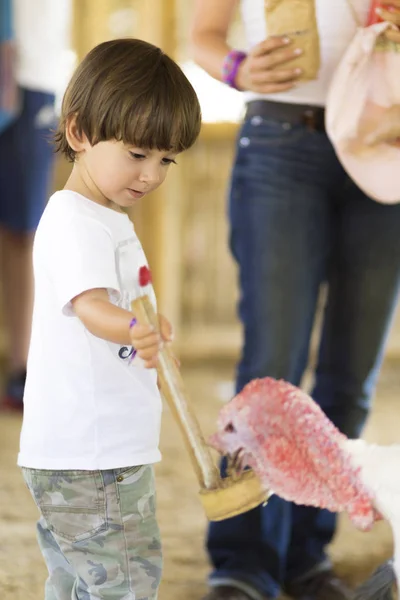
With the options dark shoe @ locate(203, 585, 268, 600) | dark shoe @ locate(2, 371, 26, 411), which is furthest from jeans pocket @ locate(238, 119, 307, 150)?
dark shoe @ locate(2, 371, 26, 411)

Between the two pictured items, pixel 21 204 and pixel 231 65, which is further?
pixel 21 204

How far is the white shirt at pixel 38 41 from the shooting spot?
2.20 m

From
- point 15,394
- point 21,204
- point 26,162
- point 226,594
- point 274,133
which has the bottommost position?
point 15,394

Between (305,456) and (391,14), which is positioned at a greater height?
(391,14)

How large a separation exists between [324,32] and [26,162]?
4.05 ft

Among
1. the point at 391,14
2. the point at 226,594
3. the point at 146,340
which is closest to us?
the point at 146,340

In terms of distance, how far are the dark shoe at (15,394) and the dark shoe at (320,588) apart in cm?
111

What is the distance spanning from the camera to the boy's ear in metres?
0.90

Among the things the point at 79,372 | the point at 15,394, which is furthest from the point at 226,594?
the point at 15,394

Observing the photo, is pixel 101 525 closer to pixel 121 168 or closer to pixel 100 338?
pixel 100 338

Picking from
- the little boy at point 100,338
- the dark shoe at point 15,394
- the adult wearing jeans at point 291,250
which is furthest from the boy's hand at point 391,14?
the dark shoe at point 15,394

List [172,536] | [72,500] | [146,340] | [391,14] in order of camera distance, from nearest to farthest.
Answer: [146,340]
[72,500]
[391,14]
[172,536]

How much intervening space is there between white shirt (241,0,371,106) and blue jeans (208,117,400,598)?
0.15 feet

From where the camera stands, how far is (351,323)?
1316 millimetres
